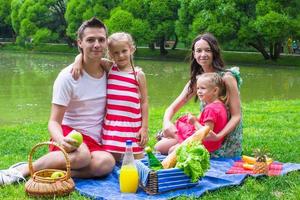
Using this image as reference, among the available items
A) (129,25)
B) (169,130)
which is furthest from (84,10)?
(169,130)

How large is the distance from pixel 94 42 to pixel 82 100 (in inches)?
20.6

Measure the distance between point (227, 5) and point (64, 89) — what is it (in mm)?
24906

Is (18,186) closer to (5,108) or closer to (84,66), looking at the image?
(84,66)

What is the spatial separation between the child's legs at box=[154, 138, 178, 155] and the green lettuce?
1.04m

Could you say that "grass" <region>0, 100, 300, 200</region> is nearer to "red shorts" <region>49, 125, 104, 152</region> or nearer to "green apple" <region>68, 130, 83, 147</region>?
"green apple" <region>68, 130, 83, 147</region>

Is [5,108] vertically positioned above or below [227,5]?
below

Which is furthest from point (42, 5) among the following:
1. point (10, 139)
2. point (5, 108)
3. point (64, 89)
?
point (64, 89)

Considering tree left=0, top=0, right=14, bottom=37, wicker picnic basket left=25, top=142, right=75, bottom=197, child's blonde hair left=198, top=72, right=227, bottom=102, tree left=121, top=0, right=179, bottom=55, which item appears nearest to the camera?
wicker picnic basket left=25, top=142, right=75, bottom=197

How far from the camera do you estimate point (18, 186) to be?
13.9 ft

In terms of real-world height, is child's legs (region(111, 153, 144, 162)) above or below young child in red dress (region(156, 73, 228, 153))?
below

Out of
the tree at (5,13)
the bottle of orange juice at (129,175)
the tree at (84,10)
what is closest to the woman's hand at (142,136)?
the bottle of orange juice at (129,175)

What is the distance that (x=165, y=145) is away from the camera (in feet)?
17.3

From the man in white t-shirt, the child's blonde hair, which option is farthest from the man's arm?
the child's blonde hair

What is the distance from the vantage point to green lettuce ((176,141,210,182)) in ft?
13.1
